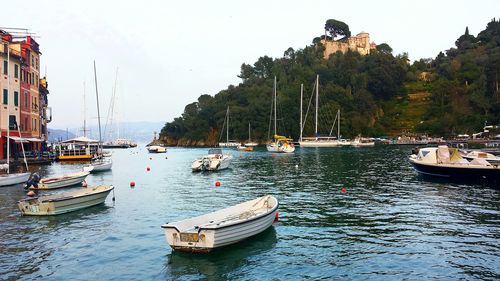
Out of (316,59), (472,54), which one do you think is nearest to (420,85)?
(472,54)

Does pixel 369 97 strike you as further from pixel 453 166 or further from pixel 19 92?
pixel 19 92

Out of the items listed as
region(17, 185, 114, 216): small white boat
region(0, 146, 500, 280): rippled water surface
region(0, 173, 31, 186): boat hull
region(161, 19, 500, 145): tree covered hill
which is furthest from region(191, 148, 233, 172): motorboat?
region(161, 19, 500, 145): tree covered hill

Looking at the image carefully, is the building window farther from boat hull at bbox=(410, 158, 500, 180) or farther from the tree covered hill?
the tree covered hill

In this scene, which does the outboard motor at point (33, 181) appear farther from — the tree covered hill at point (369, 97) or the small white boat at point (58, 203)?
the tree covered hill at point (369, 97)

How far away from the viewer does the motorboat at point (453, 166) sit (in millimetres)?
36197

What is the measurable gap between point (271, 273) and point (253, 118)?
494ft

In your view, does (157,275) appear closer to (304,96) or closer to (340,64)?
(304,96)

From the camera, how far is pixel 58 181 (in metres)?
35.9

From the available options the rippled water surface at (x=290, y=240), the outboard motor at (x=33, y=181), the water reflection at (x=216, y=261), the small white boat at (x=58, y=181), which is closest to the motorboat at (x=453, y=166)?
the rippled water surface at (x=290, y=240)

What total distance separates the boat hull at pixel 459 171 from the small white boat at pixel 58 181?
34544 millimetres

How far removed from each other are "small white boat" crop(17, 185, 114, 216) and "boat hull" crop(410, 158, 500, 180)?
3161 cm

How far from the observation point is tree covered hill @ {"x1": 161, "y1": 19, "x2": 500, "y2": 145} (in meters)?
143

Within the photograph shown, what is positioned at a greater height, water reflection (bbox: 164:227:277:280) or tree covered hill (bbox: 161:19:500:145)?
tree covered hill (bbox: 161:19:500:145)

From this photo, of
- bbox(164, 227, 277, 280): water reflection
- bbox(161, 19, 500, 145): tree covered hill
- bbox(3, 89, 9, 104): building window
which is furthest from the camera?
bbox(161, 19, 500, 145): tree covered hill
